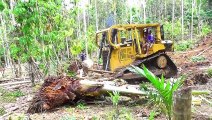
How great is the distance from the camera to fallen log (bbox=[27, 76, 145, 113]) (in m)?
6.55

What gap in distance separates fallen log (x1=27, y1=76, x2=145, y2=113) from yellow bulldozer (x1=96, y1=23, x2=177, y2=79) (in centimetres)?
316

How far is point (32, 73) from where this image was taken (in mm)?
10250

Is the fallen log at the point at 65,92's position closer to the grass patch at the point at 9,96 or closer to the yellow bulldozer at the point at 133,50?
the grass patch at the point at 9,96

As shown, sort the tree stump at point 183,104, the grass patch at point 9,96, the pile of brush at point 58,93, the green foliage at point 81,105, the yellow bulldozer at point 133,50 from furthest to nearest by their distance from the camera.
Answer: the yellow bulldozer at point 133,50 → the grass patch at point 9,96 → the green foliage at point 81,105 → the pile of brush at point 58,93 → the tree stump at point 183,104

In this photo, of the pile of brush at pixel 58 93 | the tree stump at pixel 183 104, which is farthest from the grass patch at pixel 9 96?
the tree stump at pixel 183 104

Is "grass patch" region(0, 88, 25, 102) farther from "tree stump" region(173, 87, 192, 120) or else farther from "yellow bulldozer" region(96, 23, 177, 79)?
"tree stump" region(173, 87, 192, 120)

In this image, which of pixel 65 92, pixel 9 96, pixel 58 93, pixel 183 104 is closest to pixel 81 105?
pixel 65 92

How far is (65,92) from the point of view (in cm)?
669

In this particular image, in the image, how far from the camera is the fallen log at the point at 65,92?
6.55 m

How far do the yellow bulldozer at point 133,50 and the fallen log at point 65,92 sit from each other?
3159 mm

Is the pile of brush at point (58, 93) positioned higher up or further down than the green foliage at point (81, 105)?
higher up

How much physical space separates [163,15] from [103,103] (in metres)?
35.2

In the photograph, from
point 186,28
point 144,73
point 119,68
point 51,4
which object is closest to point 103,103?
point 144,73

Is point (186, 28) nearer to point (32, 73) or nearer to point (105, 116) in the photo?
point (32, 73)
